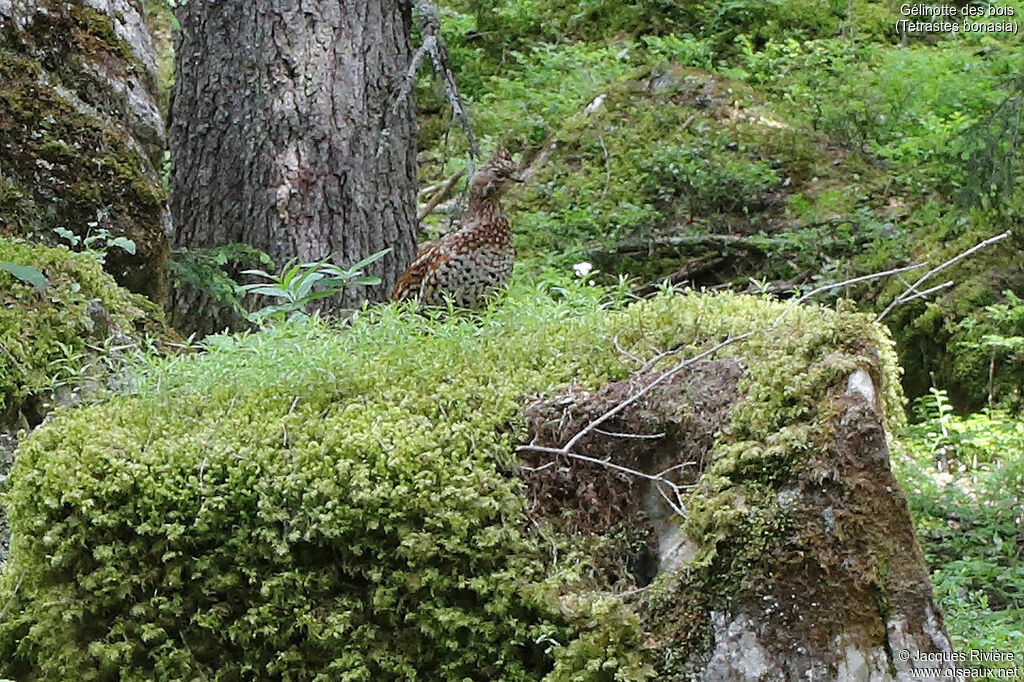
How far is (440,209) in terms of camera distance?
9055mm

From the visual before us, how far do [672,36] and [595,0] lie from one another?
1.80m

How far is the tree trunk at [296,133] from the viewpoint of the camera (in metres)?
5.67

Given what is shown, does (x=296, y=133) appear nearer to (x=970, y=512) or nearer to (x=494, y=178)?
(x=494, y=178)

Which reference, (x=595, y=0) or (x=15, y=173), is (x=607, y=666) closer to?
(x=15, y=173)

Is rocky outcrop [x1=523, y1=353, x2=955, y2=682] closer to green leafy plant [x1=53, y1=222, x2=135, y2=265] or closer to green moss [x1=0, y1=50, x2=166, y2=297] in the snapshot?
green leafy plant [x1=53, y1=222, x2=135, y2=265]

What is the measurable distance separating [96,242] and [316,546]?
7.56 ft

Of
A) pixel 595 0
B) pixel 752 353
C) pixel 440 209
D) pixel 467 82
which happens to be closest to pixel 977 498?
pixel 752 353

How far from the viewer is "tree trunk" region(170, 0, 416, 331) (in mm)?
5672

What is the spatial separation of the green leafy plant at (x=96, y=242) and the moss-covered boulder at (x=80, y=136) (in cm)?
4

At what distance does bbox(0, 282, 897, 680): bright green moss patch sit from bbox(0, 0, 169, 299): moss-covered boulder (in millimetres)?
1730

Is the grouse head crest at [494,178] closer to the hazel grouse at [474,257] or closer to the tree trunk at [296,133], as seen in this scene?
the hazel grouse at [474,257]

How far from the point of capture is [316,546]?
7.61 feet
